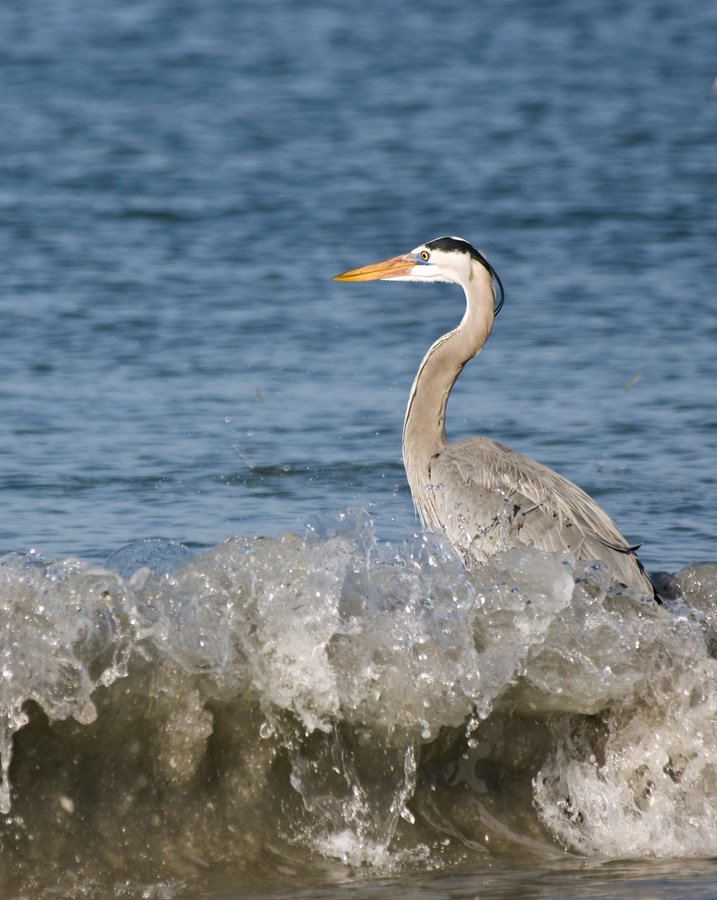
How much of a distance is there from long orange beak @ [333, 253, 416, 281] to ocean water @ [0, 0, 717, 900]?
1.14 metres

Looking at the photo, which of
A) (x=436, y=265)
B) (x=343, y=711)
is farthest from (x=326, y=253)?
(x=343, y=711)

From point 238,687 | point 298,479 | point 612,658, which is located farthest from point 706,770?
point 298,479

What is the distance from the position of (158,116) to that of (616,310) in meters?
9.18

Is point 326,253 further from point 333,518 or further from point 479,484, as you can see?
point 333,518

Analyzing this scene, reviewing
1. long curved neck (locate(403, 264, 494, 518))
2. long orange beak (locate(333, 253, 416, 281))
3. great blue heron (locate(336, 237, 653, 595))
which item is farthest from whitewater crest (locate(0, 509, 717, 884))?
long orange beak (locate(333, 253, 416, 281))

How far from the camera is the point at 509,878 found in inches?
158

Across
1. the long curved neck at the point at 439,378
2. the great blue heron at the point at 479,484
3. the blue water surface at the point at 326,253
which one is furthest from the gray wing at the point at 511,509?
the blue water surface at the point at 326,253

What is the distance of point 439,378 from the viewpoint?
613cm

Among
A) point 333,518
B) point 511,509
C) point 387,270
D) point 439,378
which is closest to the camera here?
point 333,518

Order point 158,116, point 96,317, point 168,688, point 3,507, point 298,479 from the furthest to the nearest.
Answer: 1. point 158,116
2. point 96,317
3. point 298,479
4. point 3,507
5. point 168,688

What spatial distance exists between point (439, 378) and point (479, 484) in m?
0.75

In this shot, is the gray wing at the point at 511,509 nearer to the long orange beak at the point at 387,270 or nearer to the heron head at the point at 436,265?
the heron head at the point at 436,265

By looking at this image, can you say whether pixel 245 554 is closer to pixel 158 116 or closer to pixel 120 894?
pixel 120 894

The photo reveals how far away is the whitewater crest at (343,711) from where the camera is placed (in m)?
4.16
